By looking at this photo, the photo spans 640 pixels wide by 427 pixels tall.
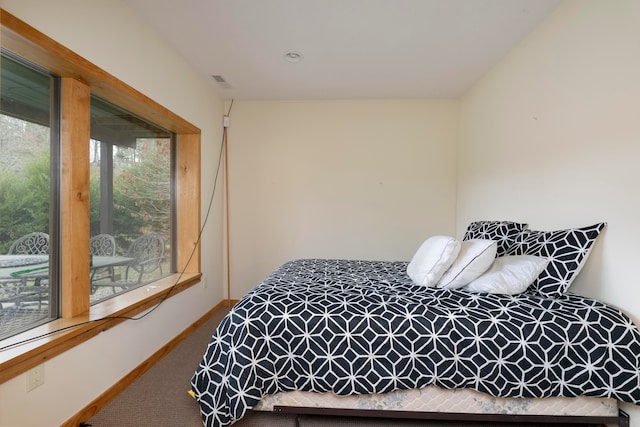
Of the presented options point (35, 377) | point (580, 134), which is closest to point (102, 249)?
point (35, 377)

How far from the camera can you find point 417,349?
1449 mm

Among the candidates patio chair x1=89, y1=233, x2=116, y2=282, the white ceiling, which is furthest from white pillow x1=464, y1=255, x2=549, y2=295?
patio chair x1=89, y1=233, x2=116, y2=282

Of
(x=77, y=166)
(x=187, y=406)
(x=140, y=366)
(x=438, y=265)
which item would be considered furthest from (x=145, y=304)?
(x=438, y=265)

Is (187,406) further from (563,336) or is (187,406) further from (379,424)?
(563,336)

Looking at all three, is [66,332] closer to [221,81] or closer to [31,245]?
[31,245]

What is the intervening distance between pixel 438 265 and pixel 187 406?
65.1 inches

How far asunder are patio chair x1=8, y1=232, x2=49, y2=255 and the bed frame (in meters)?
1.42

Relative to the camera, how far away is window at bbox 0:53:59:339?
1395 millimetres

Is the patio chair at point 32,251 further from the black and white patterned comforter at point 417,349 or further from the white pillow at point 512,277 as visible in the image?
the white pillow at point 512,277

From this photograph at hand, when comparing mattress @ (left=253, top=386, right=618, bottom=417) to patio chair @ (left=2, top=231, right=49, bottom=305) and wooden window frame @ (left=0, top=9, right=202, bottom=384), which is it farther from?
patio chair @ (left=2, top=231, right=49, bottom=305)

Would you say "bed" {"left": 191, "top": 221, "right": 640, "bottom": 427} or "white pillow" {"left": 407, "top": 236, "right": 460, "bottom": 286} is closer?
"bed" {"left": 191, "top": 221, "right": 640, "bottom": 427}

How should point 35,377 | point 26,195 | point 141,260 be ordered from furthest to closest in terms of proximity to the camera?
point 141,260
point 26,195
point 35,377

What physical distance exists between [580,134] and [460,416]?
1673 mm

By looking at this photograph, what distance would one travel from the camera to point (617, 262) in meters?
1.52
